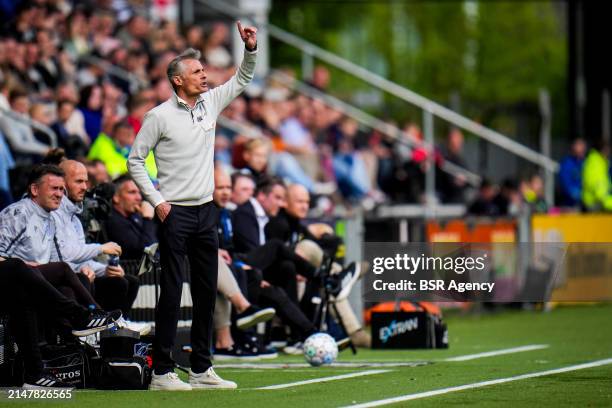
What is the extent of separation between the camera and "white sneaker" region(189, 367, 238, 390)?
11.4m

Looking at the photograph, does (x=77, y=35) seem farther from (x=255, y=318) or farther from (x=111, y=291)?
(x=111, y=291)

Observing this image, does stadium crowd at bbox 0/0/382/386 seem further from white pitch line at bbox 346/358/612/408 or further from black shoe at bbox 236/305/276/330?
white pitch line at bbox 346/358/612/408

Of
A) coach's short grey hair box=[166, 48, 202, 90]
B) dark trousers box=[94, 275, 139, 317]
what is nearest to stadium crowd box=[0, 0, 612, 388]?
dark trousers box=[94, 275, 139, 317]

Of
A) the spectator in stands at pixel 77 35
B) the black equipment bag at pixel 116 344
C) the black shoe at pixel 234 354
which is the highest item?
the spectator in stands at pixel 77 35

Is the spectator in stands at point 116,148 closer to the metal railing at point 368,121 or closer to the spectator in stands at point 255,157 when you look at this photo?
the spectator in stands at point 255,157

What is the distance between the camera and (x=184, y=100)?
11.3 meters

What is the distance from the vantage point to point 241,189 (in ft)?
50.9

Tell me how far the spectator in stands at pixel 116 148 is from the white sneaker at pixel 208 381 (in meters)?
5.03

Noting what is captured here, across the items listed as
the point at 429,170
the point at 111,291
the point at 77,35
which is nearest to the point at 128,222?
the point at 111,291

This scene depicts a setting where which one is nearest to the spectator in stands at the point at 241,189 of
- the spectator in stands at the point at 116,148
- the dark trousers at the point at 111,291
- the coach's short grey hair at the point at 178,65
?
the spectator in stands at the point at 116,148

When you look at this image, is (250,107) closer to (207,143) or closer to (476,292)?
(476,292)

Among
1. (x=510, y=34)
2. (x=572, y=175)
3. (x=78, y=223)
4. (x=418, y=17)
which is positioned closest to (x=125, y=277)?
(x=78, y=223)

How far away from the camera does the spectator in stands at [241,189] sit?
50.8 feet

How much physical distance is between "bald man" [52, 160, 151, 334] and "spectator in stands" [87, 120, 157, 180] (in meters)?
3.02
